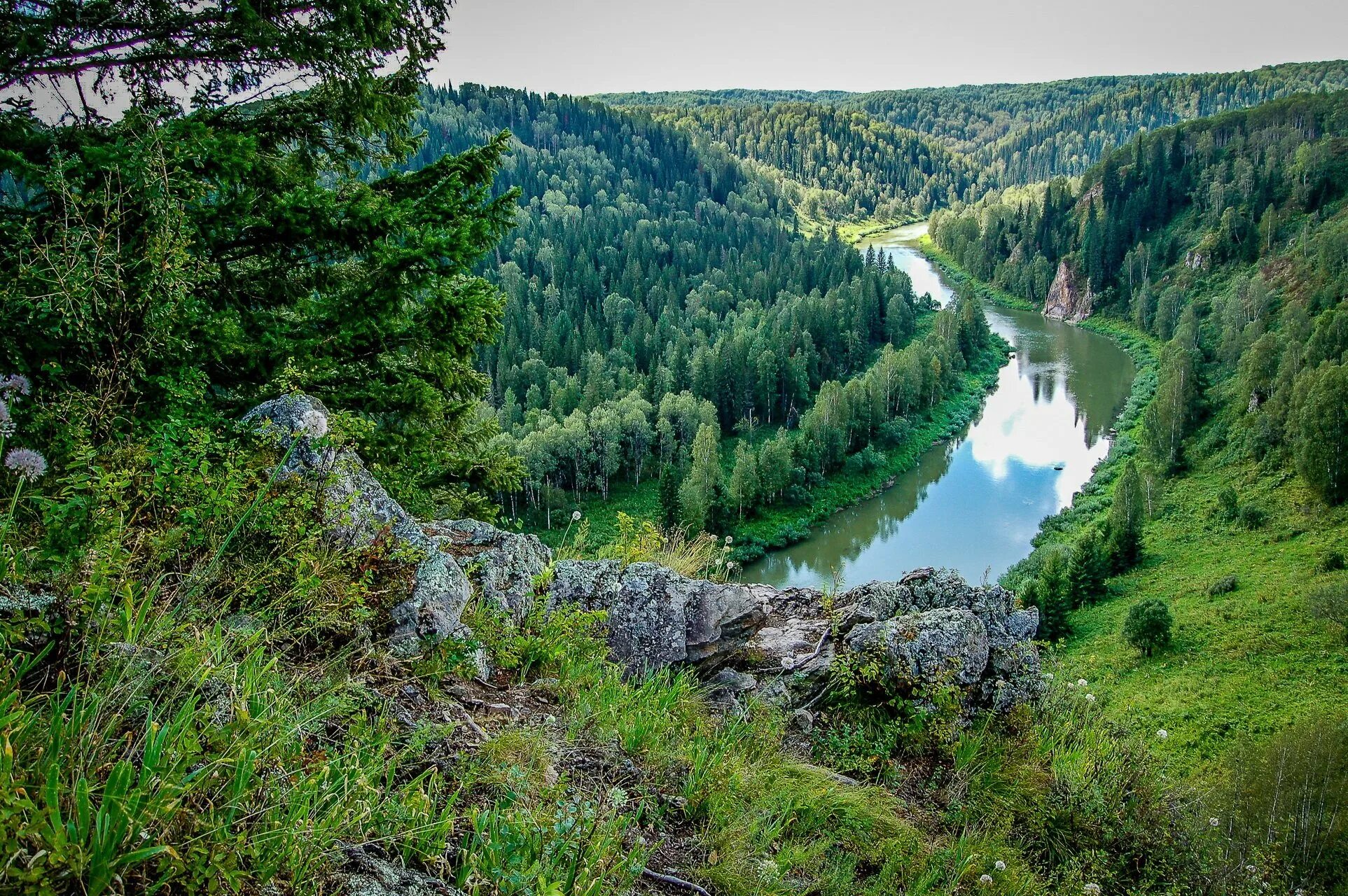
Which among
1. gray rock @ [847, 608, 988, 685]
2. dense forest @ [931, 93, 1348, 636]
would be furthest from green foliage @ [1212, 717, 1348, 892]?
dense forest @ [931, 93, 1348, 636]

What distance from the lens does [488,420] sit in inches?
380

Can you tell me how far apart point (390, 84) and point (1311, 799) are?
86.3 feet

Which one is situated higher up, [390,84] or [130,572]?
[390,84]

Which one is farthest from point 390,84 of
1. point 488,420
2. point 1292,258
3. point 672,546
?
point 1292,258

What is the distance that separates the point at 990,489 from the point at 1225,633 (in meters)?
17.7

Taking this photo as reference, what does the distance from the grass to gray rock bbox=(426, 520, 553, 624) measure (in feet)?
69.8

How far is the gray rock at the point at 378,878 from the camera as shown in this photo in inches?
91.1

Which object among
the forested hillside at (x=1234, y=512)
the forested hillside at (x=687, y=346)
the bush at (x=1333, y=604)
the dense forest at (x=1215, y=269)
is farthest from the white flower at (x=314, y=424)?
the bush at (x=1333, y=604)

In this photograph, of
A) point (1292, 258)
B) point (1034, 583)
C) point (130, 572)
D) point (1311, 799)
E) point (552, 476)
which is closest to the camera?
point (130, 572)

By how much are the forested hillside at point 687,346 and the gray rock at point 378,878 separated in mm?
7560

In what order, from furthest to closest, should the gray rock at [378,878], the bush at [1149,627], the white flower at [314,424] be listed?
the bush at [1149,627] < the white flower at [314,424] < the gray rock at [378,878]

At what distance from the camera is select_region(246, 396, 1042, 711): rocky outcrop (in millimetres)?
4512

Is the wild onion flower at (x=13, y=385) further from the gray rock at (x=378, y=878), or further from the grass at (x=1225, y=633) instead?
the grass at (x=1225, y=633)

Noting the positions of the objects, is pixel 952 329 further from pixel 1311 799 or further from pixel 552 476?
pixel 1311 799
